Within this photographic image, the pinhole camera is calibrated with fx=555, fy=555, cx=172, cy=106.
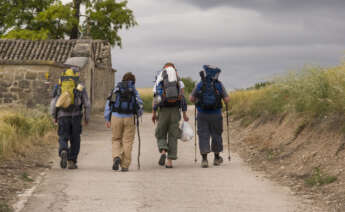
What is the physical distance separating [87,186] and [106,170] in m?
1.89

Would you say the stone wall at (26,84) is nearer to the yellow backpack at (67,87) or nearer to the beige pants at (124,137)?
the yellow backpack at (67,87)

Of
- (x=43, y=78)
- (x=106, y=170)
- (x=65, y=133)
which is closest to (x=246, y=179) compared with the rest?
(x=106, y=170)

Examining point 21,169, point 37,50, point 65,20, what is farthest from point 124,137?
point 65,20

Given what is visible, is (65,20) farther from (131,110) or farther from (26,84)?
(131,110)

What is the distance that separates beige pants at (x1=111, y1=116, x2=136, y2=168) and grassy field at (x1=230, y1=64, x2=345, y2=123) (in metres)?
4.20

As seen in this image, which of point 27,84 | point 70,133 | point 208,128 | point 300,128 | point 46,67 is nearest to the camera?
point 70,133

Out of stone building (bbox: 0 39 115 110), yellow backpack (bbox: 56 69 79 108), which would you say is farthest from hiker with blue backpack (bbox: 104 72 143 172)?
stone building (bbox: 0 39 115 110)

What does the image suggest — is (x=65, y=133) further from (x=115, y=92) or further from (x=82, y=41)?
(x=82, y=41)

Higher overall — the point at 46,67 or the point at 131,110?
the point at 46,67

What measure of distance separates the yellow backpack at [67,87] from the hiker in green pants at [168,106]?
5.14 ft

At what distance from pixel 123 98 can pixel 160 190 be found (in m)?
2.63

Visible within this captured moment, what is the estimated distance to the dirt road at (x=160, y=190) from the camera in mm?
7148

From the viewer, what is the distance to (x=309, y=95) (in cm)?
1275

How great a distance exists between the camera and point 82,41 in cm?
2791
